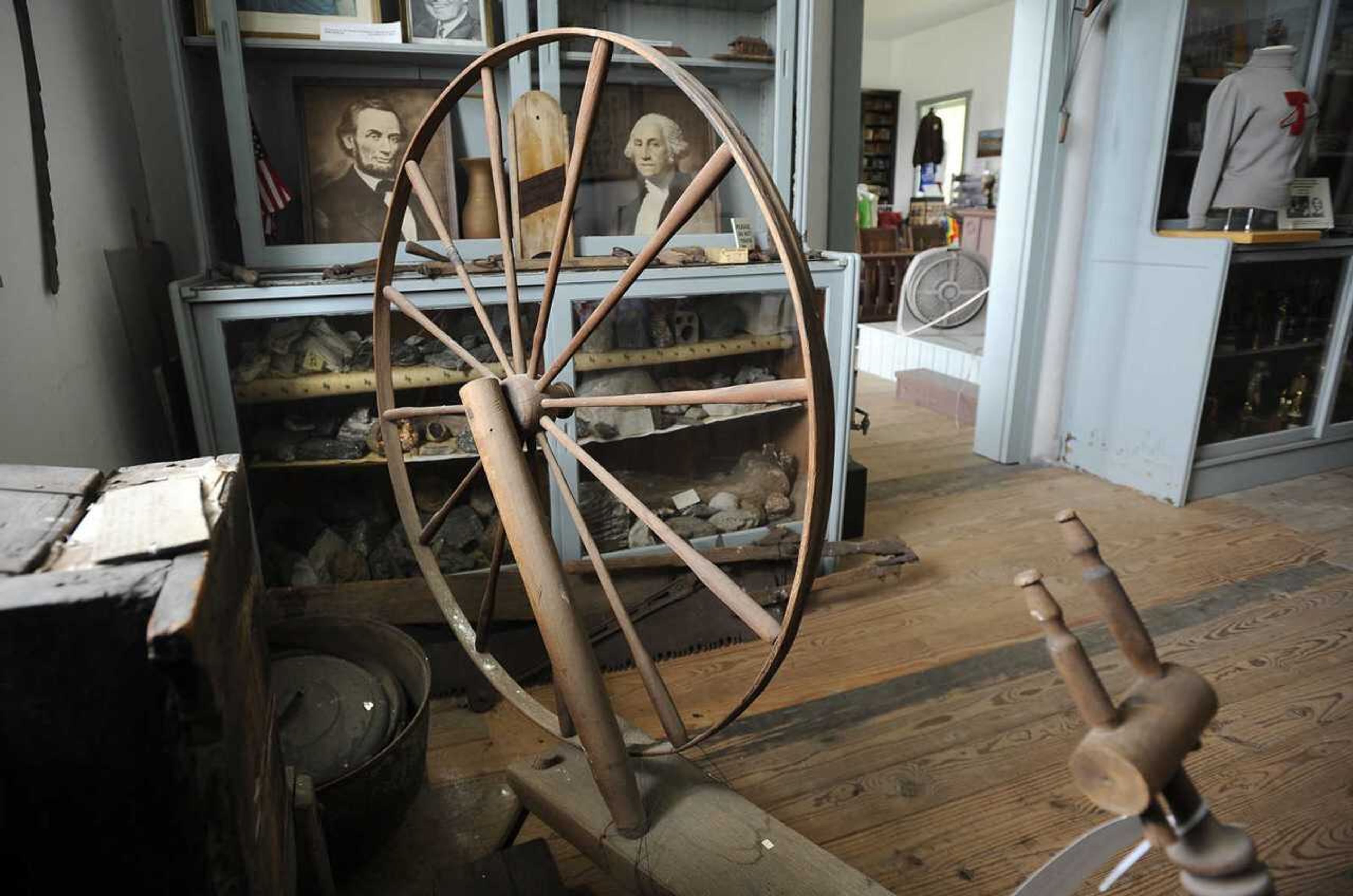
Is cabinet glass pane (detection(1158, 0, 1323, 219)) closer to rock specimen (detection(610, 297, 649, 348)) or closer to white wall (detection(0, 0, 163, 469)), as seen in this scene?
rock specimen (detection(610, 297, 649, 348))

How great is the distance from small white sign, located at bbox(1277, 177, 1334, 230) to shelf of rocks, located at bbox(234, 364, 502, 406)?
10.4 ft

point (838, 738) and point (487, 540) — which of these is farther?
point (487, 540)

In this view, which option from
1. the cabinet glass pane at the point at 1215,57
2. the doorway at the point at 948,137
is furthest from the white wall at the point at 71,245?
the doorway at the point at 948,137

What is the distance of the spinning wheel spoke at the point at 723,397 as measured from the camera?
2.84 feet

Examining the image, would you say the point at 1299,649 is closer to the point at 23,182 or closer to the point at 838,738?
the point at 838,738

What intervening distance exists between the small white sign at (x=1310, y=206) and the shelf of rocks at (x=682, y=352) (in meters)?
2.27

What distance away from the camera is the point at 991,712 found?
1.93m

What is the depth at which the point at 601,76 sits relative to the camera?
101cm

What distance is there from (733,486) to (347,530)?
3.67 feet

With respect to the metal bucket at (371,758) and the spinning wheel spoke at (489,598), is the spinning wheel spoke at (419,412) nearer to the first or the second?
the spinning wheel spoke at (489,598)

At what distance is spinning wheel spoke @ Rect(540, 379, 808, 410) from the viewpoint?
86cm

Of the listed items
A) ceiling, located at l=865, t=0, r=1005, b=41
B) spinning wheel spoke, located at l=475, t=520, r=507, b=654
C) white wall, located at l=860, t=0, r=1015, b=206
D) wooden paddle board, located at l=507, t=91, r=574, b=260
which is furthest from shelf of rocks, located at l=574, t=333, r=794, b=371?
white wall, located at l=860, t=0, r=1015, b=206

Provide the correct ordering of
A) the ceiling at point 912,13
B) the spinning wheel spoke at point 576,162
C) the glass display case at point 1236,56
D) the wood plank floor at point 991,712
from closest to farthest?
the spinning wheel spoke at point 576,162 < the wood plank floor at point 991,712 < the glass display case at point 1236,56 < the ceiling at point 912,13

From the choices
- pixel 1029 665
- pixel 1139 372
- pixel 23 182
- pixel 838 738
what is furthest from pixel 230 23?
pixel 1139 372
